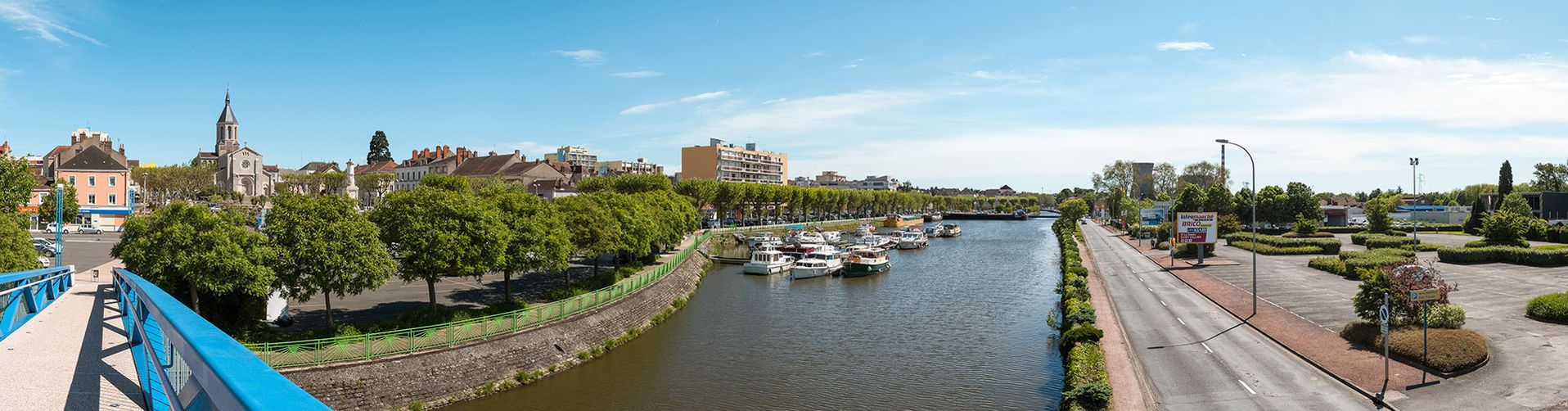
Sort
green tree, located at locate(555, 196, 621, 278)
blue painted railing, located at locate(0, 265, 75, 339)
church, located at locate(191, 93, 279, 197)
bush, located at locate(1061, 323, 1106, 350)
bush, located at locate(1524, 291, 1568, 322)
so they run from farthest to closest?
church, located at locate(191, 93, 279, 197) → green tree, located at locate(555, 196, 621, 278) → bush, located at locate(1524, 291, 1568, 322) → bush, located at locate(1061, 323, 1106, 350) → blue painted railing, located at locate(0, 265, 75, 339)

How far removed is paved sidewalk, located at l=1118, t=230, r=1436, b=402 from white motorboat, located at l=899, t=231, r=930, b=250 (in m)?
55.2

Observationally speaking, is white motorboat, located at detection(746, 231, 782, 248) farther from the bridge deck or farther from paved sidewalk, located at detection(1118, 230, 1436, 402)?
the bridge deck

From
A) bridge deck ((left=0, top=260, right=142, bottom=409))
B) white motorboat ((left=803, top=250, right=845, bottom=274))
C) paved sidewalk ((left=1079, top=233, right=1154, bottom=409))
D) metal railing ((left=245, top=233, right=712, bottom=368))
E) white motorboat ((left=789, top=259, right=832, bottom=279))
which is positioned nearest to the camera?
bridge deck ((left=0, top=260, right=142, bottom=409))

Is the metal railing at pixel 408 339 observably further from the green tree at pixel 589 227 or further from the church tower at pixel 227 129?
the church tower at pixel 227 129

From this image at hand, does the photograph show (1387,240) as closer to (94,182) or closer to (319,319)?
(319,319)

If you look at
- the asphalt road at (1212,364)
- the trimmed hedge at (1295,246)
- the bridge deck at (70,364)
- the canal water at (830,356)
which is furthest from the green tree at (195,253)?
the trimmed hedge at (1295,246)

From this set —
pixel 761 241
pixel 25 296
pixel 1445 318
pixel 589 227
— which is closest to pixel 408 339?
pixel 25 296

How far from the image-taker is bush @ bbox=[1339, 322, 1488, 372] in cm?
2578

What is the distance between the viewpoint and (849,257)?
74.2 m

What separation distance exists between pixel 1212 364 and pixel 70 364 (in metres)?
31.1

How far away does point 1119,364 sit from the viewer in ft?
95.2

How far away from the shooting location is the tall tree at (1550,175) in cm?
14638

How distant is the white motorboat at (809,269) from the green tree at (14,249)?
46681 millimetres

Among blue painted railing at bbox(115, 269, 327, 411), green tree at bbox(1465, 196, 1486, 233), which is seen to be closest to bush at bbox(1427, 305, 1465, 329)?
blue painted railing at bbox(115, 269, 327, 411)
